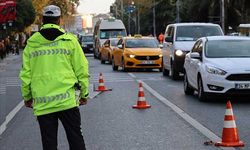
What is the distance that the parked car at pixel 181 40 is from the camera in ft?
67.3

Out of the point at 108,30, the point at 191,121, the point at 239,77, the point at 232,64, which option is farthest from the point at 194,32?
the point at 108,30

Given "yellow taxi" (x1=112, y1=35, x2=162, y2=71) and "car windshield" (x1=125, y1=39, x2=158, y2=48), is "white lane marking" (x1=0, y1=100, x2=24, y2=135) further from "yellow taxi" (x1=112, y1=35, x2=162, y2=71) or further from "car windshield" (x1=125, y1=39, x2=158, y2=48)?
"car windshield" (x1=125, y1=39, x2=158, y2=48)

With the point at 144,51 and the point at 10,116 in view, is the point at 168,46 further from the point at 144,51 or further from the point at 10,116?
the point at 10,116

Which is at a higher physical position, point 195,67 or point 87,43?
point 195,67

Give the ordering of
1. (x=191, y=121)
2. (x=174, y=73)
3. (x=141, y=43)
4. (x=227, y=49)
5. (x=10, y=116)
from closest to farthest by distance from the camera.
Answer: (x=191, y=121), (x=10, y=116), (x=227, y=49), (x=174, y=73), (x=141, y=43)

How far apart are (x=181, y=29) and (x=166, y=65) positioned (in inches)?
72.7

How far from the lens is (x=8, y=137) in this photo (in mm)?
9617

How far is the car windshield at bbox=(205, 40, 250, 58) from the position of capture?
14.5 meters

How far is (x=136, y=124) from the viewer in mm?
10672

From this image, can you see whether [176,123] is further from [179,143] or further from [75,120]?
[75,120]

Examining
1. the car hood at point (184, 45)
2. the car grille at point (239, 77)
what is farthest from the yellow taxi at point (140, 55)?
the car grille at point (239, 77)

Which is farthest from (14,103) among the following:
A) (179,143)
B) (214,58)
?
(179,143)

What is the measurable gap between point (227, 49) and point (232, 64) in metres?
1.34

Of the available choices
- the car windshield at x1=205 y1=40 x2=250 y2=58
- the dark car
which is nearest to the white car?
the car windshield at x1=205 y1=40 x2=250 y2=58
